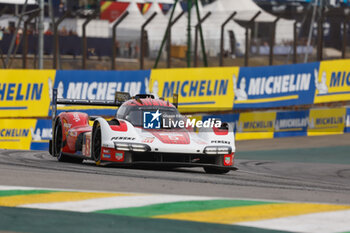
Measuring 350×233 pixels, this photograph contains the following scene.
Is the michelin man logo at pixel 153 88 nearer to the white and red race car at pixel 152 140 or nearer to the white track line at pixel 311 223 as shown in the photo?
the white and red race car at pixel 152 140

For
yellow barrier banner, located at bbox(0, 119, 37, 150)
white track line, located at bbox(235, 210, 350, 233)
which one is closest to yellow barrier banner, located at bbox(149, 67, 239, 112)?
yellow barrier banner, located at bbox(0, 119, 37, 150)

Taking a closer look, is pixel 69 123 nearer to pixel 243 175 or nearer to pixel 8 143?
pixel 243 175

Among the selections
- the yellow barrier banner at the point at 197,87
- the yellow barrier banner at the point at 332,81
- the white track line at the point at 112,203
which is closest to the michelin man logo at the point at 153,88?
the yellow barrier banner at the point at 197,87

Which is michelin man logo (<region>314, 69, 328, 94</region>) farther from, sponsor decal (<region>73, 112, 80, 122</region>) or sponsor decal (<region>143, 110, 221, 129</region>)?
sponsor decal (<region>143, 110, 221, 129</region>)

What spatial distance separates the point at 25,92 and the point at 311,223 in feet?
41.5

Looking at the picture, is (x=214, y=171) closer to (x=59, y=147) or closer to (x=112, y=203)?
(x=59, y=147)

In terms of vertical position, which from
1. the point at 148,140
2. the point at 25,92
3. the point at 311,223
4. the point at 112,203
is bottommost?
the point at 25,92

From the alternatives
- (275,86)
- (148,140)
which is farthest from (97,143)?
(275,86)

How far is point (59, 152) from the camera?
13648 mm

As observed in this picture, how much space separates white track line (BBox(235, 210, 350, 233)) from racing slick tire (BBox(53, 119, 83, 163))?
7.17 m

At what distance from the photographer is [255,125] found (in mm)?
21344

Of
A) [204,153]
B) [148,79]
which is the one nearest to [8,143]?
[148,79]

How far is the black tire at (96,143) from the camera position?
466 inches

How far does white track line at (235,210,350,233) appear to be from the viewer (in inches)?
248
